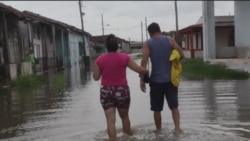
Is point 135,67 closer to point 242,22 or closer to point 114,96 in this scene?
point 114,96

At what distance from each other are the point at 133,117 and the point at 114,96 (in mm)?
2820

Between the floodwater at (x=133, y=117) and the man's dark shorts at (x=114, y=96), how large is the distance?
786 mm

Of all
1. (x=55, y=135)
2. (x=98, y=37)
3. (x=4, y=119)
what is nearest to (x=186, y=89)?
(x=4, y=119)

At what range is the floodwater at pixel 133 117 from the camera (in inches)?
297

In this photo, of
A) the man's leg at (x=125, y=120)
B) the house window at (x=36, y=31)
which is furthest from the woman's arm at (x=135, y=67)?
the house window at (x=36, y=31)

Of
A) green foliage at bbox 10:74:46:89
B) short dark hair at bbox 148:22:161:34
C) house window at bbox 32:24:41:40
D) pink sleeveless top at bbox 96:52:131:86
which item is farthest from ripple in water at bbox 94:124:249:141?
house window at bbox 32:24:41:40

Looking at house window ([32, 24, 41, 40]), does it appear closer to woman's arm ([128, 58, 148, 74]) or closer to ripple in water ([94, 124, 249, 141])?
ripple in water ([94, 124, 249, 141])

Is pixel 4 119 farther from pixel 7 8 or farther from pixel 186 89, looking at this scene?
pixel 7 8

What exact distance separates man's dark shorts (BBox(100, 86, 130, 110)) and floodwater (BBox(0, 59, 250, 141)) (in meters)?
0.79

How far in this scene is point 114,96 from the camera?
675 cm

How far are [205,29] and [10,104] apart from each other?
694 inches

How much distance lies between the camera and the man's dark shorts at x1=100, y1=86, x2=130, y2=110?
6742 millimetres

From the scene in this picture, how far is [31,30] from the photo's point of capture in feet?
102

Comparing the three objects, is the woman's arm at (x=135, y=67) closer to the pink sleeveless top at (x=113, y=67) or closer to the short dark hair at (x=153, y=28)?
the pink sleeveless top at (x=113, y=67)
